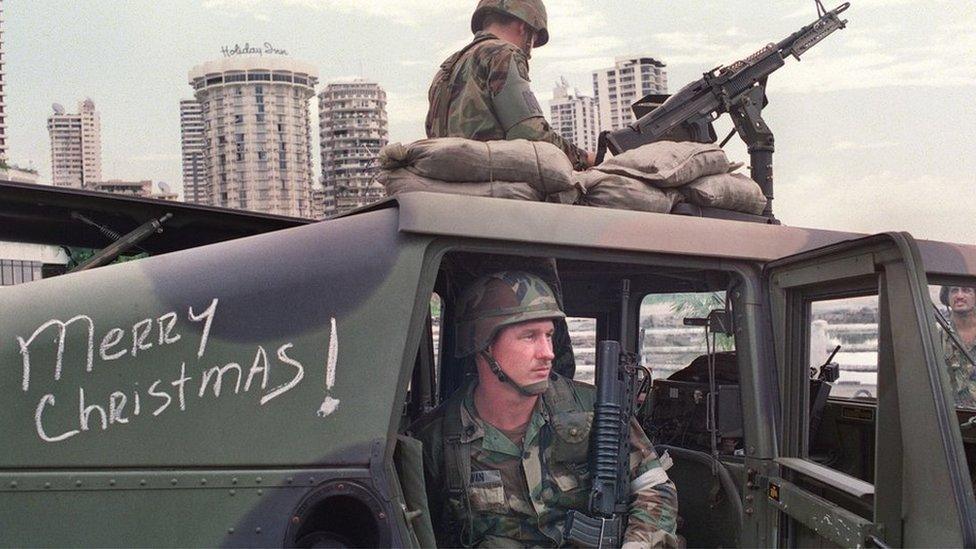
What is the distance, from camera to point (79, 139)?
393 feet

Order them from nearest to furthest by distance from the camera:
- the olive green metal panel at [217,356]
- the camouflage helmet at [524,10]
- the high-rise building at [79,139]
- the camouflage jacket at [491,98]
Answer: the olive green metal panel at [217,356] < the camouflage jacket at [491,98] < the camouflage helmet at [524,10] < the high-rise building at [79,139]

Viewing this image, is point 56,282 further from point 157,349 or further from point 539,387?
point 539,387

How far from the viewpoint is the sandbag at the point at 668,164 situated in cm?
384

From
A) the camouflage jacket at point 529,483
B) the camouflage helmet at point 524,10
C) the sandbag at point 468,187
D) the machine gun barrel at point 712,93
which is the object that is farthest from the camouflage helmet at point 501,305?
the machine gun barrel at point 712,93

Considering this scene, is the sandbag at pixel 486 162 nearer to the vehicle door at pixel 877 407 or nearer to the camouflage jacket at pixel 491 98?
the vehicle door at pixel 877 407

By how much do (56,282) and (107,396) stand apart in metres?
0.43

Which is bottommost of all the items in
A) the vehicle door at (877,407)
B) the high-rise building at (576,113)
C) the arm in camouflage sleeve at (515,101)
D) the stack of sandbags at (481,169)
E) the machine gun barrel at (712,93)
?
the vehicle door at (877,407)

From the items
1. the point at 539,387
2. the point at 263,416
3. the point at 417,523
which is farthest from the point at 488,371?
the point at 263,416

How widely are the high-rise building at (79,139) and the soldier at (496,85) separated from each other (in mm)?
119034

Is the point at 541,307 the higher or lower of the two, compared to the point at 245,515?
higher

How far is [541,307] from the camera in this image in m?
3.67

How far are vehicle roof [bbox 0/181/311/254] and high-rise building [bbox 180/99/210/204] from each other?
86.2 meters

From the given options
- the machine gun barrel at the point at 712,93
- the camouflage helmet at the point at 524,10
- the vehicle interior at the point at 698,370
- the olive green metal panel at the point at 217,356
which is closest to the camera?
the olive green metal panel at the point at 217,356

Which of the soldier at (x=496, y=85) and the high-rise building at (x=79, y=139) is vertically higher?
the high-rise building at (x=79, y=139)
